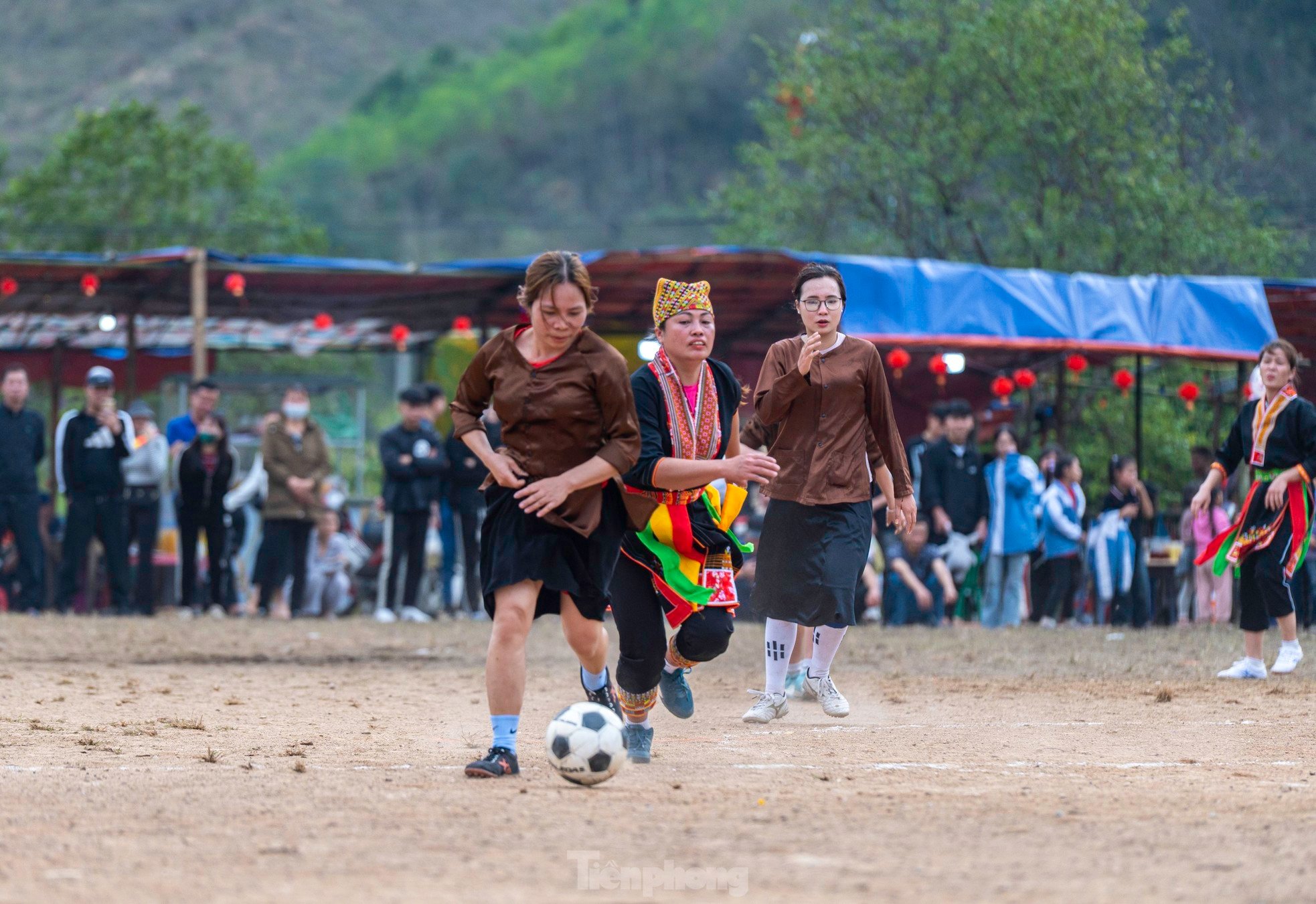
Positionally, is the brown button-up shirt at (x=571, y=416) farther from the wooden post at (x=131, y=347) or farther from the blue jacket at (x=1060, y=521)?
the wooden post at (x=131, y=347)

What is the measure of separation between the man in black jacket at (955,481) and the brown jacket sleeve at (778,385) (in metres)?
7.62

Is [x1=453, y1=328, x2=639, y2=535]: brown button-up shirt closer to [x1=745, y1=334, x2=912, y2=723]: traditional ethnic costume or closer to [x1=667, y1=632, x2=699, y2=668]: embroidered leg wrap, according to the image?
[x1=667, y1=632, x2=699, y2=668]: embroidered leg wrap

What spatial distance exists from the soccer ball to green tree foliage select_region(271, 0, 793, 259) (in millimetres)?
65318

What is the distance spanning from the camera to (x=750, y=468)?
592 cm

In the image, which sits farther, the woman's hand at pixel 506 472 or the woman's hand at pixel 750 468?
the woman's hand at pixel 750 468

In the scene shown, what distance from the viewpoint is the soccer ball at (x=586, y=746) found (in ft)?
18.2

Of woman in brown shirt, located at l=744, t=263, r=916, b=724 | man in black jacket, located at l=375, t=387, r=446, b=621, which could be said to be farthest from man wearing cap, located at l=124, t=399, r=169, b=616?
woman in brown shirt, located at l=744, t=263, r=916, b=724

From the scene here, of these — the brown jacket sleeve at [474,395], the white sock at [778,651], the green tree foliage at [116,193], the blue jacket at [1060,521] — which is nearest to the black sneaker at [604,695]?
the brown jacket sleeve at [474,395]

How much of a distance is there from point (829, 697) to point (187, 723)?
2993 mm

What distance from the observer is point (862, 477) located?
773cm

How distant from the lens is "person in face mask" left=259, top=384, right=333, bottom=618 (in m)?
15.3

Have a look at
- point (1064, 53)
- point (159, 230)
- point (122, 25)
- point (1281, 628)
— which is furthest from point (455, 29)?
point (1281, 628)

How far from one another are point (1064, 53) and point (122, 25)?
117 m

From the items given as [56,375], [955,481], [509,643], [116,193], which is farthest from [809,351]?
[116,193]
